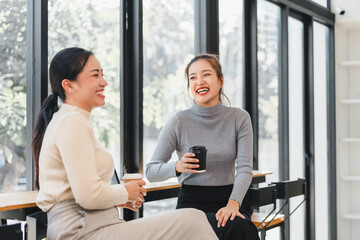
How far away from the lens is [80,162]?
165 centimetres

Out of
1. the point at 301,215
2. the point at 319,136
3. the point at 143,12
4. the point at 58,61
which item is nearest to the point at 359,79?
the point at 319,136

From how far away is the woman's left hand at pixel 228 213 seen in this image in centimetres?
222

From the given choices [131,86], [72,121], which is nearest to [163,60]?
[131,86]

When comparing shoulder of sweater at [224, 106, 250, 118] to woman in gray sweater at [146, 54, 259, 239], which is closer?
woman in gray sweater at [146, 54, 259, 239]

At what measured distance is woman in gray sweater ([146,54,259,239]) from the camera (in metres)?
2.39

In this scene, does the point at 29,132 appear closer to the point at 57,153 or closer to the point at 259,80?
the point at 57,153

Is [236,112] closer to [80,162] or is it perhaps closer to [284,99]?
[80,162]

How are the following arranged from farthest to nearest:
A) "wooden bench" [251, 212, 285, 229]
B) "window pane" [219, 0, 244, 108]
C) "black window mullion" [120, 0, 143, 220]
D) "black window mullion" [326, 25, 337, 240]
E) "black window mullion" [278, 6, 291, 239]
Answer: "black window mullion" [326, 25, 337, 240]
"black window mullion" [278, 6, 291, 239]
"window pane" [219, 0, 244, 108]
"black window mullion" [120, 0, 143, 220]
"wooden bench" [251, 212, 285, 229]

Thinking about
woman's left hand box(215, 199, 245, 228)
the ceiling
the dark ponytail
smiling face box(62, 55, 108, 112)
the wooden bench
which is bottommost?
the wooden bench

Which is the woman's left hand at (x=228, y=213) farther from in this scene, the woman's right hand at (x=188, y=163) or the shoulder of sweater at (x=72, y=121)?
the shoulder of sweater at (x=72, y=121)

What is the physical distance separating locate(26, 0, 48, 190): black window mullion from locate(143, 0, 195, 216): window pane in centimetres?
78

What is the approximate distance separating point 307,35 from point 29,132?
3455 millimetres

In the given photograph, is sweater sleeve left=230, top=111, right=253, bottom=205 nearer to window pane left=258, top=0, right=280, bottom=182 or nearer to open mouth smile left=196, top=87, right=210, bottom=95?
open mouth smile left=196, top=87, right=210, bottom=95

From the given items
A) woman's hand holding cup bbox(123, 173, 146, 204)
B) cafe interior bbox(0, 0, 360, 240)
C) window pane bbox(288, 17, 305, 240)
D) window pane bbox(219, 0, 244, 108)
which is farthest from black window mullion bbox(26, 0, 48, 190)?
window pane bbox(288, 17, 305, 240)
